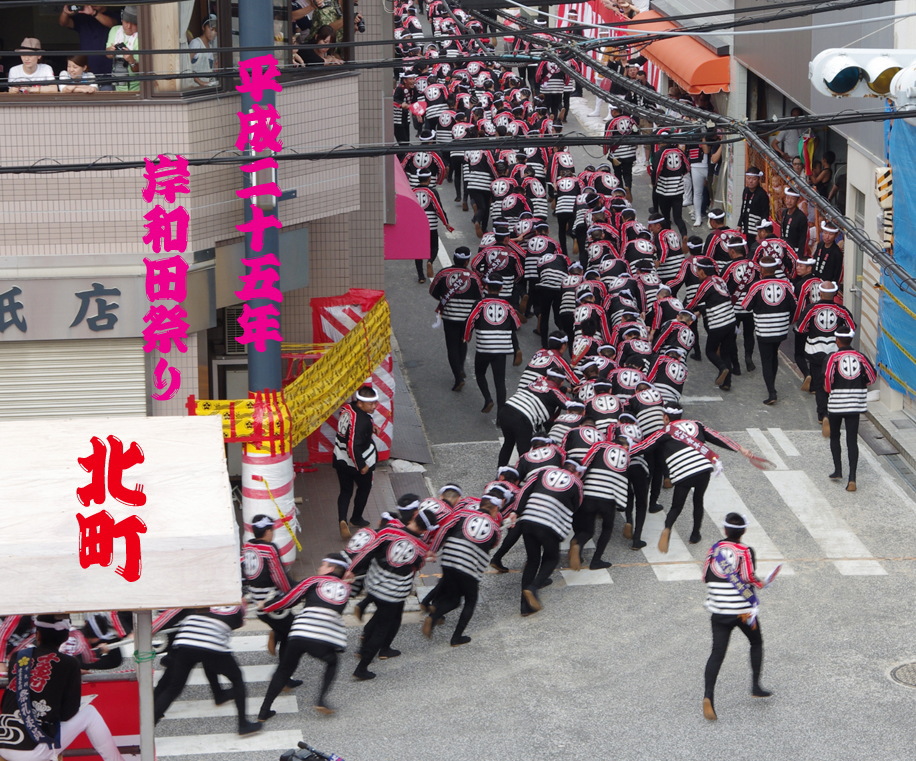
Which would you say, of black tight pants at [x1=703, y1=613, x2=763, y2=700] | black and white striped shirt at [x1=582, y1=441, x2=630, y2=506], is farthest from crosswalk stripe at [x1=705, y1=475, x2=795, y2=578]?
black tight pants at [x1=703, y1=613, x2=763, y2=700]

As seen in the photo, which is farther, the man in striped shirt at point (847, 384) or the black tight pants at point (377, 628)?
the man in striped shirt at point (847, 384)

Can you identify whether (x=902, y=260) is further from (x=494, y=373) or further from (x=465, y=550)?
(x=465, y=550)

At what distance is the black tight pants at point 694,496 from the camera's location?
49.1 feet

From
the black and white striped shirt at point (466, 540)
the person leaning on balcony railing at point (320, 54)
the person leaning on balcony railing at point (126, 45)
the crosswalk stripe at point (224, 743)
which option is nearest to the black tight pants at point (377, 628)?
→ the black and white striped shirt at point (466, 540)

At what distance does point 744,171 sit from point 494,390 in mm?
8736

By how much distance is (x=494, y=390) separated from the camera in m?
20.1

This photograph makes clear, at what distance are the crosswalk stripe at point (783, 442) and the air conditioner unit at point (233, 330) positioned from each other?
6038 millimetres

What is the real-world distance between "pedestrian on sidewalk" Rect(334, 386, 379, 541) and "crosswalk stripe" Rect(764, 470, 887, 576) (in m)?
4.37

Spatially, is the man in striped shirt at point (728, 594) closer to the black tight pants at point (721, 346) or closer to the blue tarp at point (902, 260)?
the blue tarp at point (902, 260)

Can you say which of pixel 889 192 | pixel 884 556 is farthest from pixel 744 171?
pixel 884 556

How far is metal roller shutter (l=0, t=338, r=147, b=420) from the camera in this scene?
14859 millimetres

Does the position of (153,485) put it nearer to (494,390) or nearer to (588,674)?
(588,674)

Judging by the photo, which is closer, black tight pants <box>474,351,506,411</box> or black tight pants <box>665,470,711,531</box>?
black tight pants <box>665,470,711,531</box>

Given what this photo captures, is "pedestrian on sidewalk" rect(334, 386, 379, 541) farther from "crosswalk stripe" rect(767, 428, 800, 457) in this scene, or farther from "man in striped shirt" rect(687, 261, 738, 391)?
"man in striped shirt" rect(687, 261, 738, 391)
